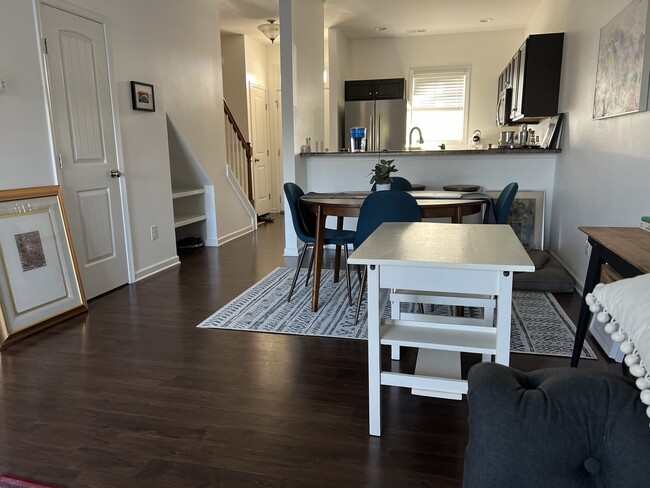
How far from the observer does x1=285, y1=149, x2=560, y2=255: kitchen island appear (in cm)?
473

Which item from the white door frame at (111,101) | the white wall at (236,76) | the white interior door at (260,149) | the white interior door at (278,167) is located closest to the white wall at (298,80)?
the white door frame at (111,101)

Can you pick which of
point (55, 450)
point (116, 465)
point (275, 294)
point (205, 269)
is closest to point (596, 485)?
point (116, 465)

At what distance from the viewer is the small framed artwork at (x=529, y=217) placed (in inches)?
187

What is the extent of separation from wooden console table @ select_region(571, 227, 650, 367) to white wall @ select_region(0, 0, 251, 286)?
3289mm

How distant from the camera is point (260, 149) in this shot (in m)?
8.20

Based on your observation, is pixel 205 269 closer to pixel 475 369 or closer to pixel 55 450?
pixel 55 450

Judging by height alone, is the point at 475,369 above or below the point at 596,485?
above

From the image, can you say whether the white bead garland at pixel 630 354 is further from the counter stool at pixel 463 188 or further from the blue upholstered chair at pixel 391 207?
the counter stool at pixel 463 188

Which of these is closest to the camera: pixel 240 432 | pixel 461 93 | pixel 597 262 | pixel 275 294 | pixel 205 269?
pixel 240 432

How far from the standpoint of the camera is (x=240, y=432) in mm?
1867

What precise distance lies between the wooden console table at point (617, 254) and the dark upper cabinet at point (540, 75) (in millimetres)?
2968

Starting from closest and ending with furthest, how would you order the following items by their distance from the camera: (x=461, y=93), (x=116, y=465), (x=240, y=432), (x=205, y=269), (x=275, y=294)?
(x=116, y=465)
(x=240, y=432)
(x=275, y=294)
(x=205, y=269)
(x=461, y=93)

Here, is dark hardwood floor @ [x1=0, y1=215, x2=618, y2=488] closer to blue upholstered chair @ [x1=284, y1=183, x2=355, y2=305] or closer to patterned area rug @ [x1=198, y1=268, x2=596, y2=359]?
patterned area rug @ [x1=198, y1=268, x2=596, y2=359]

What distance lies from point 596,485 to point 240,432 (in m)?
1.34
